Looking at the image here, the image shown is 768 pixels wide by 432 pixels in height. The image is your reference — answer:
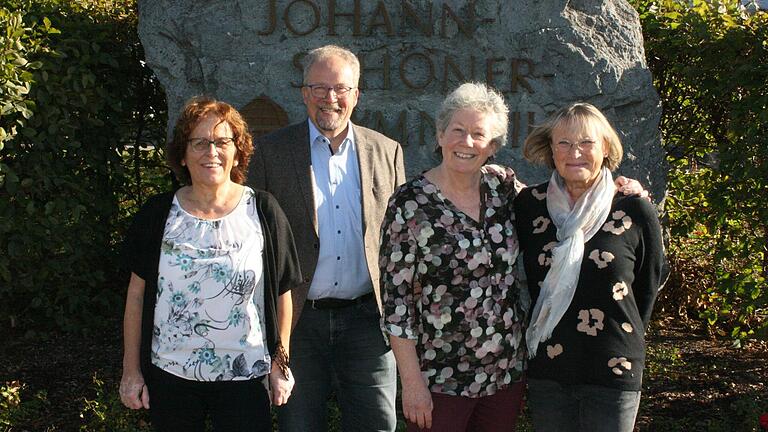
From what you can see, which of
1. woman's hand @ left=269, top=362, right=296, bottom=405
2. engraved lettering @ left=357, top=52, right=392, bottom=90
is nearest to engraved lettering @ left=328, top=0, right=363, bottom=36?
engraved lettering @ left=357, top=52, right=392, bottom=90

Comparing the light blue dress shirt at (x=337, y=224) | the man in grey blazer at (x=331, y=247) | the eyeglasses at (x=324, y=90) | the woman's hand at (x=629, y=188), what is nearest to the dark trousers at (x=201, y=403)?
the man in grey blazer at (x=331, y=247)

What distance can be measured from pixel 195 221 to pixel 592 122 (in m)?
1.41

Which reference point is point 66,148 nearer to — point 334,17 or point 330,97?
point 334,17

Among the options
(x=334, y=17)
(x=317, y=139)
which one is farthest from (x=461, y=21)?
(x=317, y=139)

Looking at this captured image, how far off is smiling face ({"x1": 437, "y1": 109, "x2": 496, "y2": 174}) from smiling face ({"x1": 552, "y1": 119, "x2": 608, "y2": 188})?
10.5 inches

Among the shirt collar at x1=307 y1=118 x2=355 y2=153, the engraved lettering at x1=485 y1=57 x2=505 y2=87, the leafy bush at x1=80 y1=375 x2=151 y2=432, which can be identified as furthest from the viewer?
the engraved lettering at x1=485 y1=57 x2=505 y2=87

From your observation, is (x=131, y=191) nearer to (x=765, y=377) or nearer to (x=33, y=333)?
(x=33, y=333)

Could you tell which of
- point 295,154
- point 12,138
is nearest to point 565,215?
point 295,154

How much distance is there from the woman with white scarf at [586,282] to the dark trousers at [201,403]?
980 mm

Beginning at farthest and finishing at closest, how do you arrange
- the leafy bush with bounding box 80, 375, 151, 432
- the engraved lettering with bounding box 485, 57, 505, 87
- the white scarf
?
1. the engraved lettering with bounding box 485, 57, 505, 87
2. the leafy bush with bounding box 80, 375, 151, 432
3. the white scarf

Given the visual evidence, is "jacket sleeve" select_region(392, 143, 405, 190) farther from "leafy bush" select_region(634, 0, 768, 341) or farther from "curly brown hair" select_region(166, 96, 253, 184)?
"leafy bush" select_region(634, 0, 768, 341)

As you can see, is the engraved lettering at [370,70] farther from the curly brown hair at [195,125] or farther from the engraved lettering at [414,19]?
the curly brown hair at [195,125]

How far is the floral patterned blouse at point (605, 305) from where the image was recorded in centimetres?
291

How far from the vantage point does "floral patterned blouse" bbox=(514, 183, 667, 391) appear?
2908 millimetres
